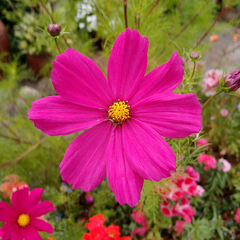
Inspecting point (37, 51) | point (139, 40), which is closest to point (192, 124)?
point (139, 40)

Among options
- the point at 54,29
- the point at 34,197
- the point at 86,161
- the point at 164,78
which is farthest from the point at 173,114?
the point at 34,197

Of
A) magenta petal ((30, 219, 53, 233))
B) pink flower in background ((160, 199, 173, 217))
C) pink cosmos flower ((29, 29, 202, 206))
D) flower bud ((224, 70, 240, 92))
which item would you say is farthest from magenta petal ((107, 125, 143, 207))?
pink flower in background ((160, 199, 173, 217))

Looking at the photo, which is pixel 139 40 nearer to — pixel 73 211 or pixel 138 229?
pixel 138 229

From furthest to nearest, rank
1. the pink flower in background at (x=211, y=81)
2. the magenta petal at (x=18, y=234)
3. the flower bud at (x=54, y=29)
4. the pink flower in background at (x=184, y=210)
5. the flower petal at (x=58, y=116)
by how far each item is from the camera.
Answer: the pink flower in background at (x=211, y=81)
the pink flower in background at (x=184, y=210)
the magenta petal at (x=18, y=234)
the flower bud at (x=54, y=29)
the flower petal at (x=58, y=116)

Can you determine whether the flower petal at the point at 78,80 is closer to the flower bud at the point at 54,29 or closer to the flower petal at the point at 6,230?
the flower bud at the point at 54,29

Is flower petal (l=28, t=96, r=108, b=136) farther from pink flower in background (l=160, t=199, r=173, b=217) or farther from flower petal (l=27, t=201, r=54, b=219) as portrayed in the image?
pink flower in background (l=160, t=199, r=173, b=217)

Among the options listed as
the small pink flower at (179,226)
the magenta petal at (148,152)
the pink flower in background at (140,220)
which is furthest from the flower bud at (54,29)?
the small pink flower at (179,226)

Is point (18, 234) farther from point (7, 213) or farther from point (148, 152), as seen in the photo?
point (148, 152)
